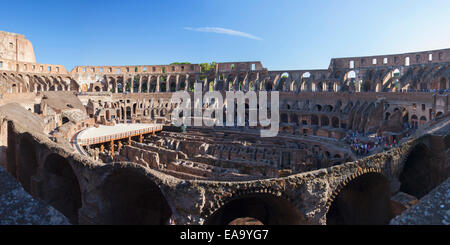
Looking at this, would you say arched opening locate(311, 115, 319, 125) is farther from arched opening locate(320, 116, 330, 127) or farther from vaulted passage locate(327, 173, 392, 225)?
vaulted passage locate(327, 173, 392, 225)

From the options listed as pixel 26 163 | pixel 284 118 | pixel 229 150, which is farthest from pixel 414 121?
pixel 26 163

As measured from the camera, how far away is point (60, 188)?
14.9 meters

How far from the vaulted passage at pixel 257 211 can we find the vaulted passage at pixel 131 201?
3.08 meters

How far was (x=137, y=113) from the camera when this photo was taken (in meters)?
45.0

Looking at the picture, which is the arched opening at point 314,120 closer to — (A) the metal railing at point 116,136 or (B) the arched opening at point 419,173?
(A) the metal railing at point 116,136

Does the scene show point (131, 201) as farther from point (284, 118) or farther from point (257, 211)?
point (284, 118)

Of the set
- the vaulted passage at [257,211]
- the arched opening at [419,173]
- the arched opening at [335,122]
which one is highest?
the arched opening at [335,122]

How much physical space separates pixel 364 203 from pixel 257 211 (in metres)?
5.40

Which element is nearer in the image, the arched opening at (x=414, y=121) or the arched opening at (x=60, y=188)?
the arched opening at (x=60, y=188)

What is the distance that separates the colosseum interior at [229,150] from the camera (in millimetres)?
9391

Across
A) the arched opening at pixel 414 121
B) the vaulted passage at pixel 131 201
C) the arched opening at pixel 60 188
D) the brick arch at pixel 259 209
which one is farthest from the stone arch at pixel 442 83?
the arched opening at pixel 60 188

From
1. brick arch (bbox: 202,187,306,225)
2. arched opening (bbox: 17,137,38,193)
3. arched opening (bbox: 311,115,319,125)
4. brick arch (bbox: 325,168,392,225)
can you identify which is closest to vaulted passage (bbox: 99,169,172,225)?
brick arch (bbox: 202,187,306,225)
